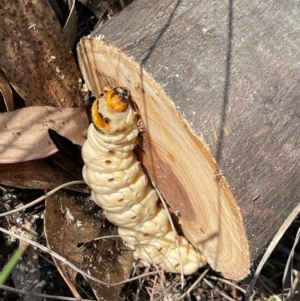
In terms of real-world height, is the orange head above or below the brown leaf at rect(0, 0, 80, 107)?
below

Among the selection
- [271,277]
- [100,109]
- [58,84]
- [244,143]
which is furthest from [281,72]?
[271,277]

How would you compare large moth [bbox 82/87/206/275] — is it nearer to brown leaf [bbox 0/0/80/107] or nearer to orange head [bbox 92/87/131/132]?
orange head [bbox 92/87/131/132]

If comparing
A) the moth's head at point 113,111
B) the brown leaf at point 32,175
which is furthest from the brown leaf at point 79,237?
the moth's head at point 113,111

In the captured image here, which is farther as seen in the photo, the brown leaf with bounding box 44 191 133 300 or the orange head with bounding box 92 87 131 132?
the brown leaf with bounding box 44 191 133 300

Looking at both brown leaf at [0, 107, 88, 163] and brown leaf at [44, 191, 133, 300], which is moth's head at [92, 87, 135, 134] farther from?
brown leaf at [44, 191, 133, 300]

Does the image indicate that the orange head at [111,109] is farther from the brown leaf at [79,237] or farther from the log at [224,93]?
the brown leaf at [79,237]

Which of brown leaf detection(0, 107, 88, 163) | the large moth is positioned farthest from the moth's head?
brown leaf detection(0, 107, 88, 163)

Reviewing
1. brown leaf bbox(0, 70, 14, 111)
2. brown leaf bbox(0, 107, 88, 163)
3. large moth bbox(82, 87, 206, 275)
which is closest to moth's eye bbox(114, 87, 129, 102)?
large moth bbox(82, 87, 206, 275)

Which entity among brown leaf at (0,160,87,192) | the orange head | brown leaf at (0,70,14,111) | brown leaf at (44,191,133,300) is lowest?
brown leaf at (44,191,133,300)
